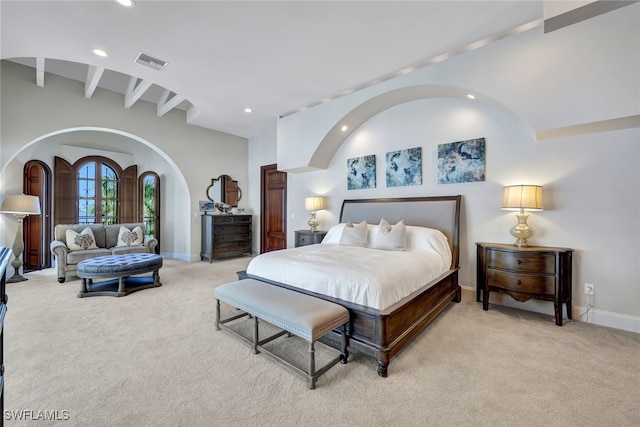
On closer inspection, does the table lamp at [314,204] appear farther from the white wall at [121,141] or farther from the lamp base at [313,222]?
the white wall at [121,141]

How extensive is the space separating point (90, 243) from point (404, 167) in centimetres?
564

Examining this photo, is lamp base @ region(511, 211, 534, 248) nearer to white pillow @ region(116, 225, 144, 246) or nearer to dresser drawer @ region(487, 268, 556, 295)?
dresser drawer @ region(487, 268, 556, 295)

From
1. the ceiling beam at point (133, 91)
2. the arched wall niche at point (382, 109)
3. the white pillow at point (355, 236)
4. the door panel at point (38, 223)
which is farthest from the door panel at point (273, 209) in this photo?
the door panel at point (38, 223)

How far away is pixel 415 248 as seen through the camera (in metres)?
3.57

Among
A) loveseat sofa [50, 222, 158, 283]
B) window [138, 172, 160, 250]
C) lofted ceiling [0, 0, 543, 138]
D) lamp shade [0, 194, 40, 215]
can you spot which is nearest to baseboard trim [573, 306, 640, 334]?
lofted ceiling [0, 0, 543, 138]

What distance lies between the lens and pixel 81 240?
4742 millimetres

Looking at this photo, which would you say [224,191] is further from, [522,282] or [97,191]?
[522,282]

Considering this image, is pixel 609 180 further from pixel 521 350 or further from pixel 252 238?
pixel 252 238

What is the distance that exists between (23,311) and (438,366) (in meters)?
4.58

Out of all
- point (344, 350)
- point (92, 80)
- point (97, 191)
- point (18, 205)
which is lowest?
point (344, 350)

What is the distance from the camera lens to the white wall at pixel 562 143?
256cm

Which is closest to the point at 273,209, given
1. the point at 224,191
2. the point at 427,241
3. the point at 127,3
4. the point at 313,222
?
the point at 224,191

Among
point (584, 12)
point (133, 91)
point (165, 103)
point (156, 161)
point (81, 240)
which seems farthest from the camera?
point (156, 161)

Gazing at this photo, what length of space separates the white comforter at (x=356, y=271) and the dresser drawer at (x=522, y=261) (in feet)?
1.67
